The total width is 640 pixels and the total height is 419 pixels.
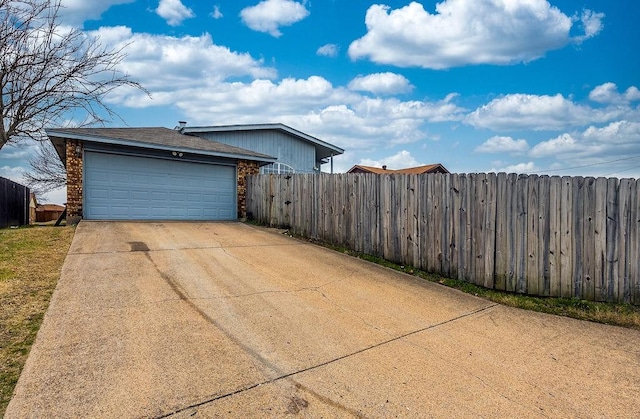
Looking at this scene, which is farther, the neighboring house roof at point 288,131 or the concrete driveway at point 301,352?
the neighboring house roof at point 288,131

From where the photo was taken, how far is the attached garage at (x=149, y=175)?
10.9 m

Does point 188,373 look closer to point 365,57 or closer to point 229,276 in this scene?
point 229,276

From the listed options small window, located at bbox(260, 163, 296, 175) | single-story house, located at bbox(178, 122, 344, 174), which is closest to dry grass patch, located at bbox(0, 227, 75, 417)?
single-story house, located at bbox(178, 122, 344, 174)

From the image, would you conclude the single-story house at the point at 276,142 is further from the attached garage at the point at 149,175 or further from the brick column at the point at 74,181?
the brick column at the point at 74,181

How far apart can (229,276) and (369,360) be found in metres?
3.02

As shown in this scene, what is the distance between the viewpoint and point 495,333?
4.17m

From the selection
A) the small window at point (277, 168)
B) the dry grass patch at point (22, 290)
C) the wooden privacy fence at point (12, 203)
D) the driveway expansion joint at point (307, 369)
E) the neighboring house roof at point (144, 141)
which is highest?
the neighboring house roof at point (144, 141)

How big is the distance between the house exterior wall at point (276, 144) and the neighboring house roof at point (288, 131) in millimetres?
273

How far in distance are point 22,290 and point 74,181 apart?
7.45 meters

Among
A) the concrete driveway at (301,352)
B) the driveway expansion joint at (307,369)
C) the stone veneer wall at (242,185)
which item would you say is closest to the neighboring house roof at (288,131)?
the stone veneer wall at (242,185)

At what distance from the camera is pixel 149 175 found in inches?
476

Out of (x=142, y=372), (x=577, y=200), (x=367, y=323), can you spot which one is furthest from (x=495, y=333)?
(x=142, y=372)

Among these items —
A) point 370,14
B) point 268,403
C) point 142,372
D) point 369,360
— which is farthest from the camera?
point 370,14

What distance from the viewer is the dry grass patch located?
2.94 meters
